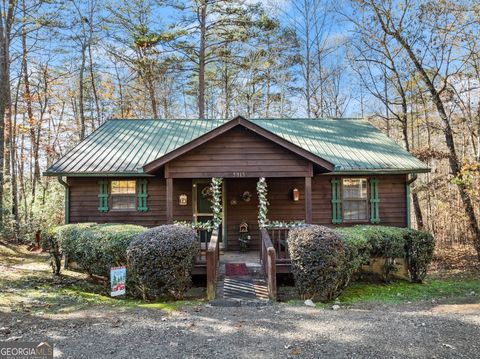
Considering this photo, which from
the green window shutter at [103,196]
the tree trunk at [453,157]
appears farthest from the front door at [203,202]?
the tree trunk at [453,157]

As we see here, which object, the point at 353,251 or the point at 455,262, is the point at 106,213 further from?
the point at 455,262

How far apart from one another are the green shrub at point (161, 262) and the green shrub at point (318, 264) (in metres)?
1.97

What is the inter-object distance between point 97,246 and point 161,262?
67.9 inches

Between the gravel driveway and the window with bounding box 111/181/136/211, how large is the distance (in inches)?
189

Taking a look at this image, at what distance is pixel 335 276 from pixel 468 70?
30.1ft

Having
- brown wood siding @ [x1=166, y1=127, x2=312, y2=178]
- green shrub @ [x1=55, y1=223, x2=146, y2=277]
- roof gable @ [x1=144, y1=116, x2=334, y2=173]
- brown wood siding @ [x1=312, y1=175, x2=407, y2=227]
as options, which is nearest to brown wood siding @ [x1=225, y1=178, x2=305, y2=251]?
brown wood siding @ [x1=312, y1=175, x2=407, y2=227]

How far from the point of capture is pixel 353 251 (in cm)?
651

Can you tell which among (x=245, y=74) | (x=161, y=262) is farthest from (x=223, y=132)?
(x=245, y=74)

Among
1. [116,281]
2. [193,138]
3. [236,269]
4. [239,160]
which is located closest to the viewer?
[116,281]

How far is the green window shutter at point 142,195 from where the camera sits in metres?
9.84

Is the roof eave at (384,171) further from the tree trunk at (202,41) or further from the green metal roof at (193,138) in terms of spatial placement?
the tree trunk at (202,41)

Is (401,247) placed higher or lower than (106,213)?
lower

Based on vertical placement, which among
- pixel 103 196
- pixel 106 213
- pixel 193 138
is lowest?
pixel 106 213

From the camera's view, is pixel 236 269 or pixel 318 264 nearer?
pixel 318 264
